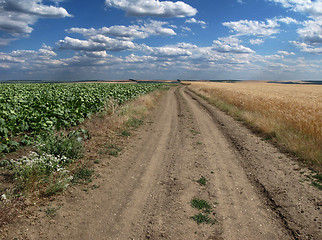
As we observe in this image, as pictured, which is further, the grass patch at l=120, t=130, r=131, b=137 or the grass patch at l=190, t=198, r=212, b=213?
the grass patch at l=120, t=130, r=131, b=137

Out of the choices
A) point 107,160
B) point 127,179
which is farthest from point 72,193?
point 107,160

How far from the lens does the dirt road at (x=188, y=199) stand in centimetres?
405

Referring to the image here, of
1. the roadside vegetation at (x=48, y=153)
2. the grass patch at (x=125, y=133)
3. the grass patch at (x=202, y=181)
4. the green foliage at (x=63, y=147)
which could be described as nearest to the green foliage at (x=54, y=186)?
the roadside vegetation at (x=48, y=153)

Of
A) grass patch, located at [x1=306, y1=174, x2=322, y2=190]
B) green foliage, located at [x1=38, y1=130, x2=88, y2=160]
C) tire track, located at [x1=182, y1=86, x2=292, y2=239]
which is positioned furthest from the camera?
green foliage, located at [x1=38, y1=130, x2=88, y2=160]

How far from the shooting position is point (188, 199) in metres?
5.09

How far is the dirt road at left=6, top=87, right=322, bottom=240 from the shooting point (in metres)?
4.05

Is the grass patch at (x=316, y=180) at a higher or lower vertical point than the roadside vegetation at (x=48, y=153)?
lower

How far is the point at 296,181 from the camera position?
6.05 m

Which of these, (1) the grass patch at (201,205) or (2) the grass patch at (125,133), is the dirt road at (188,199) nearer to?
(1) the grass patch at (201,205)

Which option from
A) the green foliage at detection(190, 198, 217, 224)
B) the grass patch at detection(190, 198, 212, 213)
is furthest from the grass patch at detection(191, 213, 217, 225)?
the grass patch at detection(190, 198, 212, 213)

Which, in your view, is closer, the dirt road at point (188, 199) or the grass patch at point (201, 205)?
the dirt road at point (188, 199)

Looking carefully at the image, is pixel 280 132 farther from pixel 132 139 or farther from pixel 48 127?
pixel 48 127

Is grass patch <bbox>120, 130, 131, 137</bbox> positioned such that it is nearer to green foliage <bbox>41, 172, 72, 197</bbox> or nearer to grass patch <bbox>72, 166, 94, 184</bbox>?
grass patch <bbox>72, 166, 94, 184</bbox>

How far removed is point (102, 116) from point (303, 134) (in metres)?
10.3
